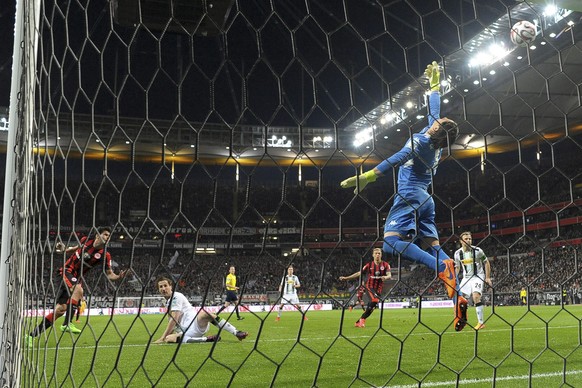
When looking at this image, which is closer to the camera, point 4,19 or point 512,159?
point 4,19

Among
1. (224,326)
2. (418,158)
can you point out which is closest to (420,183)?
(418,158)

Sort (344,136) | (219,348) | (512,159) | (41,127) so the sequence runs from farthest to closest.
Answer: (512,159) → (344,136) → (219,348) → (41,127)

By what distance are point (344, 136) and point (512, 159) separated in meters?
12.1

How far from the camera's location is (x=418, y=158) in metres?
2.61

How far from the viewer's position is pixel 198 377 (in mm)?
3984

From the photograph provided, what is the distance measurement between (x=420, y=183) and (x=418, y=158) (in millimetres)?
1264

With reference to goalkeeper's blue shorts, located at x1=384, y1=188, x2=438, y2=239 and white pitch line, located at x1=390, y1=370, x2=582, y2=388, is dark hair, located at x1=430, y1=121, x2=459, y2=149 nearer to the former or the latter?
goalkeeper's blue shorts, located at x1=384, y1=188, x2=438, y2=239

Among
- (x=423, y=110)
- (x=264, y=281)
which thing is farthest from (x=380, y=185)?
(x=423, y=110)

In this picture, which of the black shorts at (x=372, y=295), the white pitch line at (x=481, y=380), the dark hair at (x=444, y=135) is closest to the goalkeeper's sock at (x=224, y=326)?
the black shorts at (x=372, y=295)

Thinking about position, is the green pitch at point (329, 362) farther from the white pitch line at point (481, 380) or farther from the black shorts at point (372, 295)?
the black shorts at point (372, 295)

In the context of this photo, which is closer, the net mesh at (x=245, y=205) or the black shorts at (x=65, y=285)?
the net mesh at (x=245, y=205)

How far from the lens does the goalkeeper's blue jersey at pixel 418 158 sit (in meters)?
2.99

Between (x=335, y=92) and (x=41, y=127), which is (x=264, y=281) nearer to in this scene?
(x=335, y=92)

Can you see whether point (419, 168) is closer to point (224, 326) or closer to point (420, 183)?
point (420, 183)
